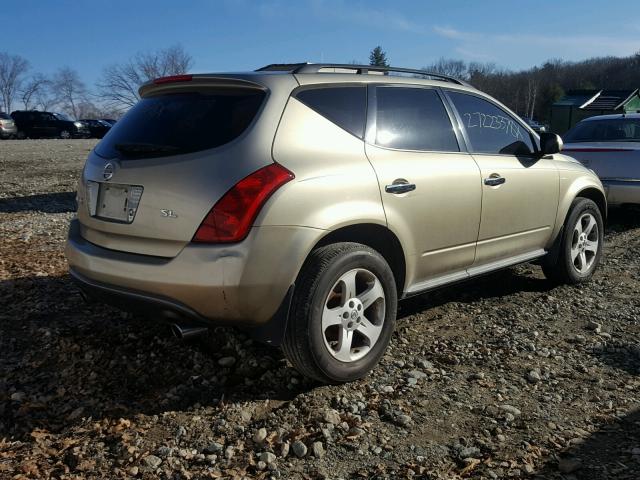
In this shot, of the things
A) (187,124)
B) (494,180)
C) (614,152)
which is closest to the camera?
A: (187,124)

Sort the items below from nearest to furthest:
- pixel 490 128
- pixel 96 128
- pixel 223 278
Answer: pixel 223 278 → pixel 490 128 → pixel 96 128

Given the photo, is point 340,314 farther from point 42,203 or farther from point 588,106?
point 588,106

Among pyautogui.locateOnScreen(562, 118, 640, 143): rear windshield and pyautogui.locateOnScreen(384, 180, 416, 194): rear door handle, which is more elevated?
pyautogui.locateOnScreen(562, 118, 640, 143): rear windshield

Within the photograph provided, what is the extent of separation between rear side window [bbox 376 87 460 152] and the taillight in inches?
38.0

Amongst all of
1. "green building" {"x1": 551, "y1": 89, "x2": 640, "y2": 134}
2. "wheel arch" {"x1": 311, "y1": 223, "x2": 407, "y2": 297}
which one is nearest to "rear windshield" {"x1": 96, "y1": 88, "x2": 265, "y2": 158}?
"wheel arch" {"x1": 311, "y1": 223, "x2": 407, "y2": 297}

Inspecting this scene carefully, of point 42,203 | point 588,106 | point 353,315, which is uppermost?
point 588,106

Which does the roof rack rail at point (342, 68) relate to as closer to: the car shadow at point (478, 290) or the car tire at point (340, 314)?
the car tire at point (340, 314)

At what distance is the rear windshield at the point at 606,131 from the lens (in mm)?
7965

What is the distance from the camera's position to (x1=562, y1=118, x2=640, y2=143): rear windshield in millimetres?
7965

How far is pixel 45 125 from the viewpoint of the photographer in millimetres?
37781

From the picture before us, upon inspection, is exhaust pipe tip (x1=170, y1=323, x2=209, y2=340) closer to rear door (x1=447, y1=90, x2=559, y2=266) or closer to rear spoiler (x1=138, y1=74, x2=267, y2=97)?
rear spoiler (x1=138, y1=74, x2=267, y2=97)

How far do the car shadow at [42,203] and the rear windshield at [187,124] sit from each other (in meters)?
6.15

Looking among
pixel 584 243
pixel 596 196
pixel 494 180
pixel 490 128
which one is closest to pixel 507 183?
pixel 494 180

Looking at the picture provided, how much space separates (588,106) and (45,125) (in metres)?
39.8
